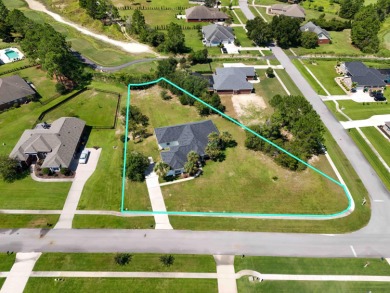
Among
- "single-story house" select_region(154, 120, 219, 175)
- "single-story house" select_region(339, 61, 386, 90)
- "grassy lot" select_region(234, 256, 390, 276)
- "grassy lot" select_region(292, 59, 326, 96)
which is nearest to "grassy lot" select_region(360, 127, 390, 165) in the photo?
"grassy lot" select_region(292, 59, 326, 96)

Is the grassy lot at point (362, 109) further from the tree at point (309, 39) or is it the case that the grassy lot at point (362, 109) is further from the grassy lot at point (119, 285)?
the grassy lot at point (119, 285)

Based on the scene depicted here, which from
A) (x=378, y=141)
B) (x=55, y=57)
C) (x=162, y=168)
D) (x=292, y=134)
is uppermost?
(x=55, y=57)

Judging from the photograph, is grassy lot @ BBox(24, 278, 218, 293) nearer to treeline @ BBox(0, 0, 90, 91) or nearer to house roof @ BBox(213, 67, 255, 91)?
house roof @ BBox(213, 67, 255, 91)

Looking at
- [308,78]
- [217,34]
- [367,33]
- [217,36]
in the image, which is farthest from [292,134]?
[367,33]

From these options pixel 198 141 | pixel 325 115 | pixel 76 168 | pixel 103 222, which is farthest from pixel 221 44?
pixel 103 222

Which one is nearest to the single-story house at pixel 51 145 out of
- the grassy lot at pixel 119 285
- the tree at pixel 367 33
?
the grassy lot at pixel 119 285

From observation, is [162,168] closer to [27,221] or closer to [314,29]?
[27,221]
